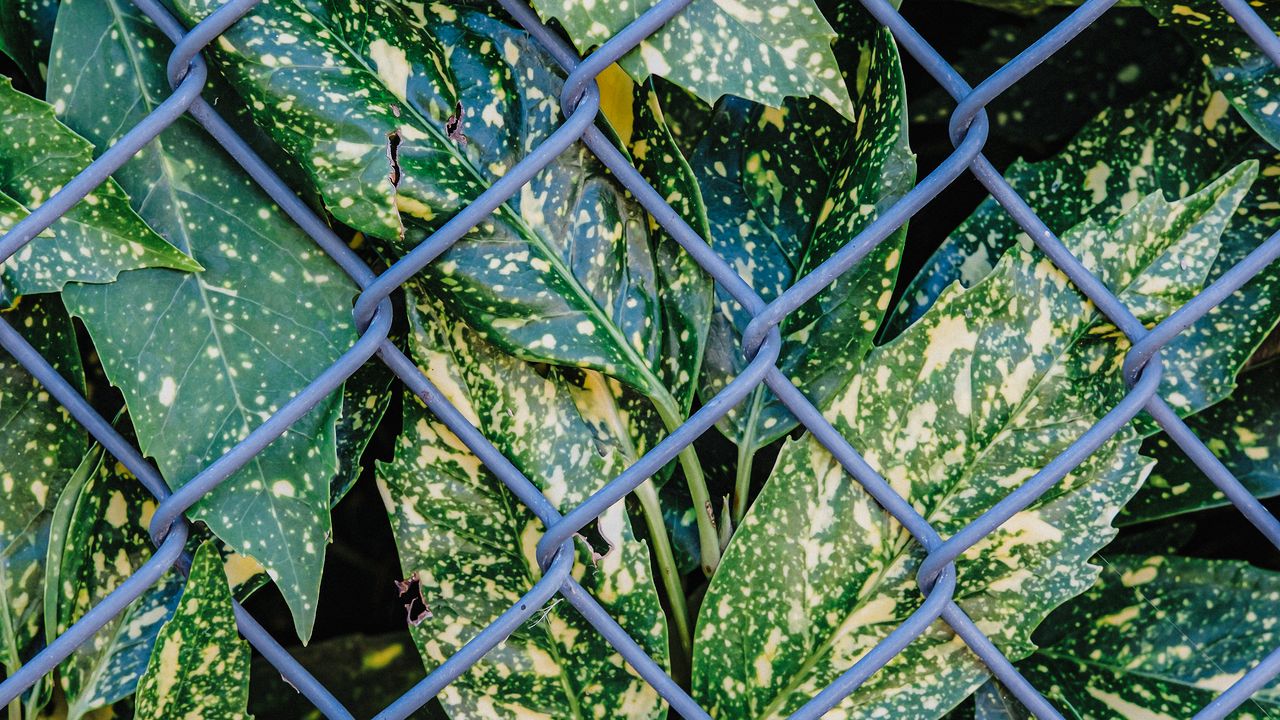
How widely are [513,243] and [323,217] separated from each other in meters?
0.11

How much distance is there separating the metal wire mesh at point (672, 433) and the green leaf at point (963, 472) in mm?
19

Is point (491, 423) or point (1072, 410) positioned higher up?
point (491, 423)

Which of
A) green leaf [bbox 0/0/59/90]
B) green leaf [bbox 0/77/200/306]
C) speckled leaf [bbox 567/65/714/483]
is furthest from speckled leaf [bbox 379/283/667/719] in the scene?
green leaf [bbox 0/0/59/90]

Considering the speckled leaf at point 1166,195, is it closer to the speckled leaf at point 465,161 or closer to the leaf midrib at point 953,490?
the leaf midrib at point 953,490

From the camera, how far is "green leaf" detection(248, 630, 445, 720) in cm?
72

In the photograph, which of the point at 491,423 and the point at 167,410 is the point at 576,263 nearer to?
the point at 491,423

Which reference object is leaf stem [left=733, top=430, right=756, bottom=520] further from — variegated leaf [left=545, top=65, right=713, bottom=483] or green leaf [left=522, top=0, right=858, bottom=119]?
green leaf [left=522, top=0, right=858, bottom=119]

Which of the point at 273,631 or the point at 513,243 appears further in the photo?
the point at 273,631

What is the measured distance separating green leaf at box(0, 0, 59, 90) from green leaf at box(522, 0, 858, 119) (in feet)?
1.01

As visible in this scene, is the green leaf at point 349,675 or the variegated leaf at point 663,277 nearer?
the variegated leaf at point 663,277

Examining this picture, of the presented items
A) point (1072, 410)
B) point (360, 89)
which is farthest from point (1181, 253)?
point (360, 89)

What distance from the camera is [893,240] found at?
0.58 m

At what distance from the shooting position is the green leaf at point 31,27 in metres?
0.56

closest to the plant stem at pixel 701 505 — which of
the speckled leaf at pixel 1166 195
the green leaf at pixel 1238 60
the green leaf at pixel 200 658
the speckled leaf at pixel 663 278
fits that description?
the speckled leaf at pixel 663 278
